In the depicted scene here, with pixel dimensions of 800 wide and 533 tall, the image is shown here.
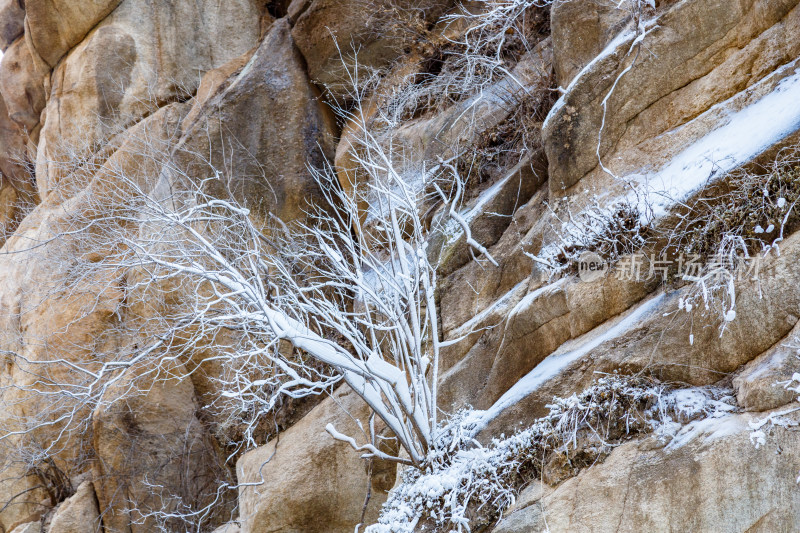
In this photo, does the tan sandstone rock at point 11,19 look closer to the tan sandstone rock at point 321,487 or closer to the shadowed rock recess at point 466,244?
the shadowed rock recess at point 466,244

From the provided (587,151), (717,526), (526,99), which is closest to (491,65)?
(526,99)

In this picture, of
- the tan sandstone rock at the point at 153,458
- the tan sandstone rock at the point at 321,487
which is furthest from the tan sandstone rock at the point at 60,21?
the tan sandstone rock at the point at 321,487

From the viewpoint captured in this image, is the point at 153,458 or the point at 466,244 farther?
the point at 153,458

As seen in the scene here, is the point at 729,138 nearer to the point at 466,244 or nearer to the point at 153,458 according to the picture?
the point at 466,244

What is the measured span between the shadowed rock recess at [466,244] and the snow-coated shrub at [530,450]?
0.03 metres

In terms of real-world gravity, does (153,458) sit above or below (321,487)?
above

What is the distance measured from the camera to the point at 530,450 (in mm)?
5617

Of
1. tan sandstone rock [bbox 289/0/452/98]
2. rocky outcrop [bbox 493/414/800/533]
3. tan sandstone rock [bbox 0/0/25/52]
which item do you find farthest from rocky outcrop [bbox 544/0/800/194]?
tan sandstone rock [bbox 0/0/25/52]

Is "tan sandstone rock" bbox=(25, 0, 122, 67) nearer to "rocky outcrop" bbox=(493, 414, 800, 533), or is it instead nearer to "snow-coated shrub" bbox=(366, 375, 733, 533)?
"snow-coated shrub" bbox=(366, 375, 733, 533)

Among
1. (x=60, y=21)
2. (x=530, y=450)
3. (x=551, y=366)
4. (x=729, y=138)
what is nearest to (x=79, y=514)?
(x=530, y=450)

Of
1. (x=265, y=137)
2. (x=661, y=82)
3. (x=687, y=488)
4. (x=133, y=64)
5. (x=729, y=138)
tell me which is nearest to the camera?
(x=687, y=488)

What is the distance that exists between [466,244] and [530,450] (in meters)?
3.15

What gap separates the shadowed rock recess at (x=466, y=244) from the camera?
4902 millimetres

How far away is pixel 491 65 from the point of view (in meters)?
8.96
